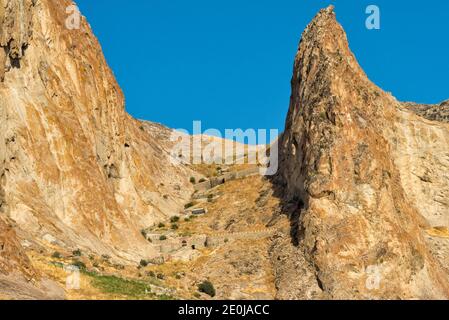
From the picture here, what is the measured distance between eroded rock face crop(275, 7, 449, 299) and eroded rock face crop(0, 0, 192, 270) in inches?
568

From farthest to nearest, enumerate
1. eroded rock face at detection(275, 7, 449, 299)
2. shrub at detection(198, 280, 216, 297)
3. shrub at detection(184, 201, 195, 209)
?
shrub at detection(184, 201, 195, 209), eroded rock face at detection(275, 7, 449, 299), shrub at detection(198, 280, 216, 297)

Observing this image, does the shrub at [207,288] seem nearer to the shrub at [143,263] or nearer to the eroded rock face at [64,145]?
the shrub at [143,263]

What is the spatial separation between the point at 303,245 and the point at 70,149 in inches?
799

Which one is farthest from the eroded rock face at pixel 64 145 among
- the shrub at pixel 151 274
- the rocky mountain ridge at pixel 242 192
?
the shrub at pixel 151 274

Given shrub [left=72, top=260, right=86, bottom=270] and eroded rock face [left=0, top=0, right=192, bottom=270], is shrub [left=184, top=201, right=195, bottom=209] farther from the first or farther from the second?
shrub [left=72, top=260, right=86, bottom=270]

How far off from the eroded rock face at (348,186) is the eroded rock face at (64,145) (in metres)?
14.4

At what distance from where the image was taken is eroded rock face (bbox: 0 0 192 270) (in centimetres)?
5906

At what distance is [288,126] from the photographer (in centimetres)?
8388

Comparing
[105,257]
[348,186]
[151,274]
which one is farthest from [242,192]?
[105,257]

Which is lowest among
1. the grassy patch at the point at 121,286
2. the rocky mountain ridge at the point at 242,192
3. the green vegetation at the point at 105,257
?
the grassy patch at the point at 121,286

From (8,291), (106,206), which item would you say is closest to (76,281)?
(8,291)

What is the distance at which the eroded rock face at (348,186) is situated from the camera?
197ft

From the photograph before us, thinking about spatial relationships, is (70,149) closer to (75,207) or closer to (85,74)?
(75,207)

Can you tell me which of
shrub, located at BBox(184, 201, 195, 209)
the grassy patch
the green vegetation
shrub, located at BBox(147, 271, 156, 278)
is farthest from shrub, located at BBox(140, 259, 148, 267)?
shrub, located at BBox(184, 201, 195, 209)
